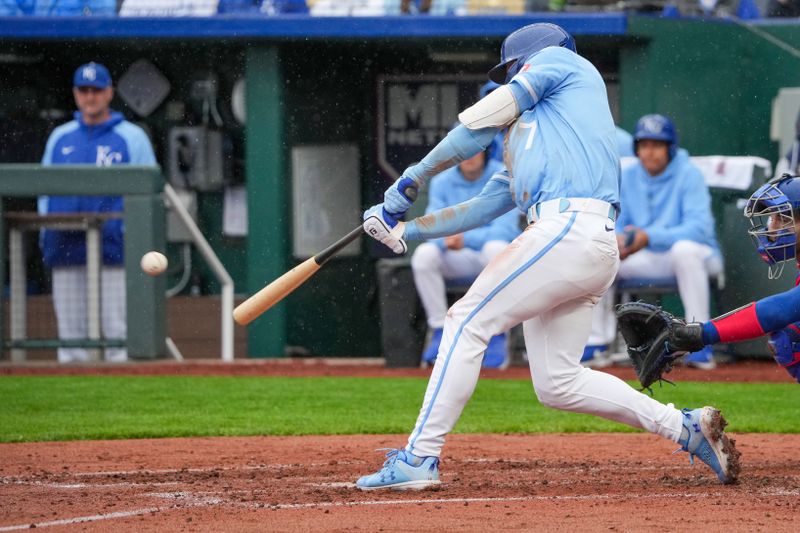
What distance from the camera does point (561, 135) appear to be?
192 inches

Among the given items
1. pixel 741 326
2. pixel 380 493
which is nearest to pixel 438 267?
pixel 380 493

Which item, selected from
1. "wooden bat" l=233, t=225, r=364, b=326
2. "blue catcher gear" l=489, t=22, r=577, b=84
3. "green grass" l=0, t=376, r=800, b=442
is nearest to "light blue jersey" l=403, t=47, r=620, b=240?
"blue catcher gear" l=489, t=22, r=577, b=84

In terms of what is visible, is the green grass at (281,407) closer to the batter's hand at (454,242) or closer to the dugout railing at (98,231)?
the dugout railing at (98,231)

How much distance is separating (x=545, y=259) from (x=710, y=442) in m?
0.95

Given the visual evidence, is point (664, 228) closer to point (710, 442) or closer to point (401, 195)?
point (710, 442)

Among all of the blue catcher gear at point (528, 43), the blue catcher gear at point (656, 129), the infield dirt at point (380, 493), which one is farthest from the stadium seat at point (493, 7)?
the blue catcher gear at point (528, 43)

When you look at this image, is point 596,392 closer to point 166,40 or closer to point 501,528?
point 501,528

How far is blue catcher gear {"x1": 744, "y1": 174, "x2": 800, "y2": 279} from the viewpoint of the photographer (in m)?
5.03

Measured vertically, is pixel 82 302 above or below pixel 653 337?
below

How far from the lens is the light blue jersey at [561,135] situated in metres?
4.88

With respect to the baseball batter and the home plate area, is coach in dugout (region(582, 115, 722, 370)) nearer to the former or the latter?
the home plate area

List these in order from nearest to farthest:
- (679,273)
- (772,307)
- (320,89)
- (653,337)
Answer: (772,307) → (653,337) → (679,273) → (320,89)

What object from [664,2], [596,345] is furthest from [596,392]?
[664,2]

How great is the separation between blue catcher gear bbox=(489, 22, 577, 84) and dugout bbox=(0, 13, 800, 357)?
Result: 5.85 metres
